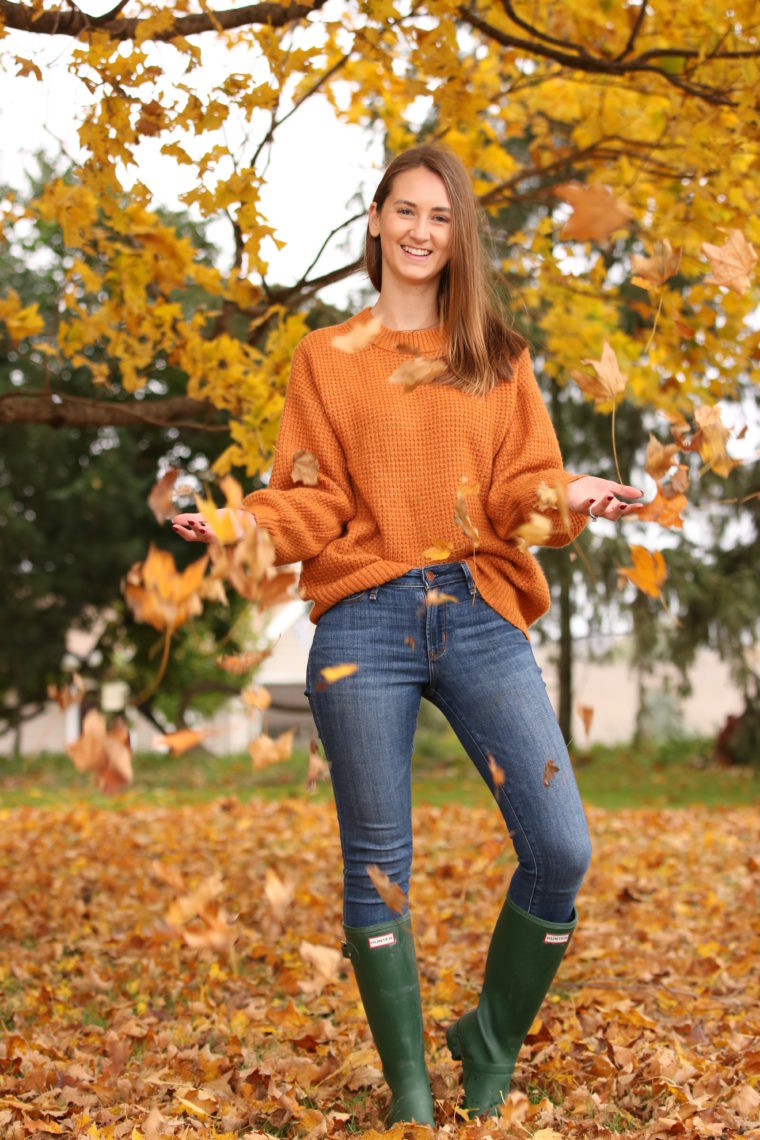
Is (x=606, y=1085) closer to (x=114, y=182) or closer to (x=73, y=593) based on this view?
(x=114, y=182)

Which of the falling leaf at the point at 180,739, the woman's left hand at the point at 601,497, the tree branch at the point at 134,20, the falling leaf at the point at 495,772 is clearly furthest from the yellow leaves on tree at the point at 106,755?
the tree branch at the point at 134,20

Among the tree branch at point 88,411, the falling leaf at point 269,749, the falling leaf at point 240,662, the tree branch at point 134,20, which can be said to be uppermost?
the tree branch at point 134,20

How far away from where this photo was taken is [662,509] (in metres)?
2.08

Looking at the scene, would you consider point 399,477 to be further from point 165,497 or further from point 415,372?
point 165,497

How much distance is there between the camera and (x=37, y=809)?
846 cm

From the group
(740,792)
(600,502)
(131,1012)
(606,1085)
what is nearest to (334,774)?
(600,502)

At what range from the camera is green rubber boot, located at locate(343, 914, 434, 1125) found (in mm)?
2092

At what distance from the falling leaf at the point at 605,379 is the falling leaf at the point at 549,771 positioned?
680mm

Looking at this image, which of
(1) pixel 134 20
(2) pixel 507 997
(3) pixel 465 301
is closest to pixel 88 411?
(1) pixel 134 20

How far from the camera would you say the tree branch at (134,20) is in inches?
119

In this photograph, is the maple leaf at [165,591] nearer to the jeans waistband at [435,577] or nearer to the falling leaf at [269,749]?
the falling leaf at [269,749]

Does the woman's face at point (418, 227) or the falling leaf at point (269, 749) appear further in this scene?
the woman's face at point (418, 227)

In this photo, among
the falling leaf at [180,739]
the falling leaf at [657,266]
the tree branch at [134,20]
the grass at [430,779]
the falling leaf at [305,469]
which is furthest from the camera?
the grass at [430,779]

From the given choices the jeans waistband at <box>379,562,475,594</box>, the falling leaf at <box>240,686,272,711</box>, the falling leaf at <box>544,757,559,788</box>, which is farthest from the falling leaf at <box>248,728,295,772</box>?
the falling leaf at <box>544,757,559,788</box>
